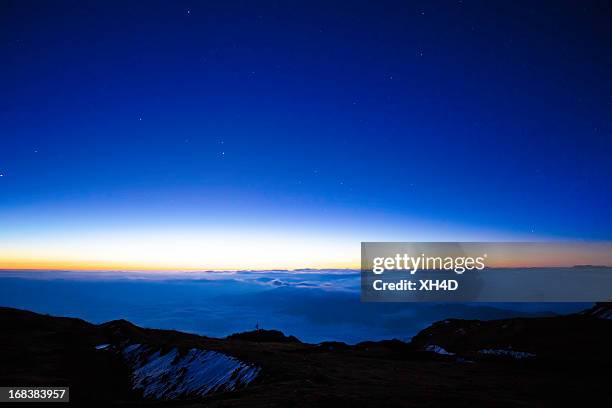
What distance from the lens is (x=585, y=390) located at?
27.9 m

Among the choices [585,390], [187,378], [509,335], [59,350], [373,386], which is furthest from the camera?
[509,335]

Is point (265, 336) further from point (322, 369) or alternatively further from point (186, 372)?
point (322, 369)

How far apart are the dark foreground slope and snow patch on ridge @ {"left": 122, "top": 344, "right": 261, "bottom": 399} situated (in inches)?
5.9

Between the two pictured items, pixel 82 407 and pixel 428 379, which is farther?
pixel 428 379

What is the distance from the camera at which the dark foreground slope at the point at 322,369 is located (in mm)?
23031

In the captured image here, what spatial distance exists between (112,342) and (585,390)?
57731mm

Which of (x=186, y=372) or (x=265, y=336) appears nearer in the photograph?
(x=186, y=372)

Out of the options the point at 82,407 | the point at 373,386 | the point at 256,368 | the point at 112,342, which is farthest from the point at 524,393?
the point at 112,342

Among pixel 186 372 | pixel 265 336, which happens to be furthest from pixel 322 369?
pixel 265 336

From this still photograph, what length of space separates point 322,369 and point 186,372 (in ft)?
46.6

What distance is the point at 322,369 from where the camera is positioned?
109ft

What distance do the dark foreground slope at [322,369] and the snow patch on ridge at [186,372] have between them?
5.9 inches

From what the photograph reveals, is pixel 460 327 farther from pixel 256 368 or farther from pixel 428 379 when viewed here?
pixel 256 368

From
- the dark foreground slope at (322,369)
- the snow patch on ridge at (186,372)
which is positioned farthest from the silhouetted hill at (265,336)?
the snow patch on ridge at (186,372)
